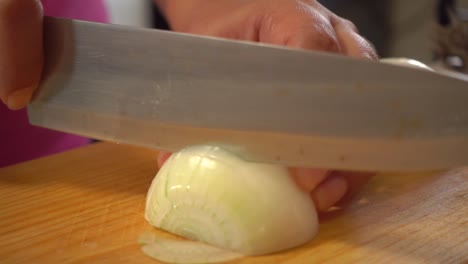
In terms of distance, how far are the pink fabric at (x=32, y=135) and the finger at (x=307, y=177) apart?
2.44 ft

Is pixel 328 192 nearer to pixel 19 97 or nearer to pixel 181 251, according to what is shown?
pixel 181 251

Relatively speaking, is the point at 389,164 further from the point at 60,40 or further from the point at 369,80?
the point at 60,40

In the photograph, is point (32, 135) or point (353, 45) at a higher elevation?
point (353, 45)

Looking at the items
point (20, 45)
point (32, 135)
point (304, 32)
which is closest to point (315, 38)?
point (304, 32)

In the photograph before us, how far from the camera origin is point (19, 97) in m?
1.09

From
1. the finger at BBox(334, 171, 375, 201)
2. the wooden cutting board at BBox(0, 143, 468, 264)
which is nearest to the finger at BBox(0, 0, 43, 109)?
the wooden cutting board at BBox(0, 143, 468, 264)

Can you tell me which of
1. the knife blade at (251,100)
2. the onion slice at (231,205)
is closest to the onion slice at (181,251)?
the onion slice at (231,205)

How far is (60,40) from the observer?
3.49 ft

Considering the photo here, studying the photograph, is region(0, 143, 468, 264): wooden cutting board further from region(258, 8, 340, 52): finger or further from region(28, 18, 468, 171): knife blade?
region(258, 8, 340, 52): finger

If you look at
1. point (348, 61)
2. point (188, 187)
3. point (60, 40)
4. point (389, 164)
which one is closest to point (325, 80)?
point (348, 61)

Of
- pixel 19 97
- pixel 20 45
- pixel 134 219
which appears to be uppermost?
pixel 20 45

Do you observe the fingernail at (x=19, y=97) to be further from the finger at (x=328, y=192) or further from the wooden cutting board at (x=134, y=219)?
the finger at (x=328, y=192)

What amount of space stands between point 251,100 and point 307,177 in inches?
6.0

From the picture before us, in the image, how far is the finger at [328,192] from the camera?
3.18 feet
